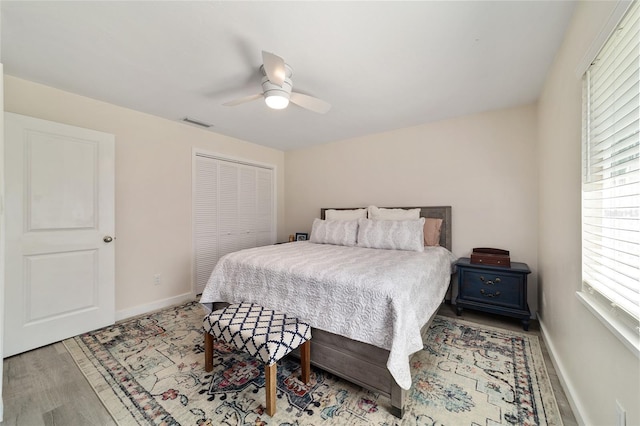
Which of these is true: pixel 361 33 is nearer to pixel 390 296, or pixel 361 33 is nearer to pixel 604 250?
pixel 390 296

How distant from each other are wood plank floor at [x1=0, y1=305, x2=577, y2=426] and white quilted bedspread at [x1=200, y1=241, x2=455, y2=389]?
87 cm

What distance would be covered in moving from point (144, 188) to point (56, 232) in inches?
34.0

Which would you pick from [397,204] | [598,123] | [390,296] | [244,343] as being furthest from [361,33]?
[397,204]

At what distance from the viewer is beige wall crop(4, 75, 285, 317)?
8.08 feet

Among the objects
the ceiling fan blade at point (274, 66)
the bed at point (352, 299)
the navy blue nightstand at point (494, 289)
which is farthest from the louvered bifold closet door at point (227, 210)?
the navy blue nightstand at point (494, 289)

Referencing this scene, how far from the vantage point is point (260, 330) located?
1550 mm

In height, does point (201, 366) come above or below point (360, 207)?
below

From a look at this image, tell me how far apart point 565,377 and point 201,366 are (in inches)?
95.2

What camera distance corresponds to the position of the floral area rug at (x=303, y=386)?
4.69 ft

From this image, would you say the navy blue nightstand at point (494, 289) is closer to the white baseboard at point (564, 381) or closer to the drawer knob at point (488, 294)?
the drawer knob at point (488, 294)

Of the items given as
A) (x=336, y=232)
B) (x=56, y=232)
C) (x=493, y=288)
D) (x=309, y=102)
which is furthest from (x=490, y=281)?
(x=56, y=232)

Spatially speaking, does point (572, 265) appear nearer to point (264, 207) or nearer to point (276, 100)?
point (276, 100)

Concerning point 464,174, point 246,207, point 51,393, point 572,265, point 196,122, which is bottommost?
point 51,393

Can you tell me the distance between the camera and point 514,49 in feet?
5.87
